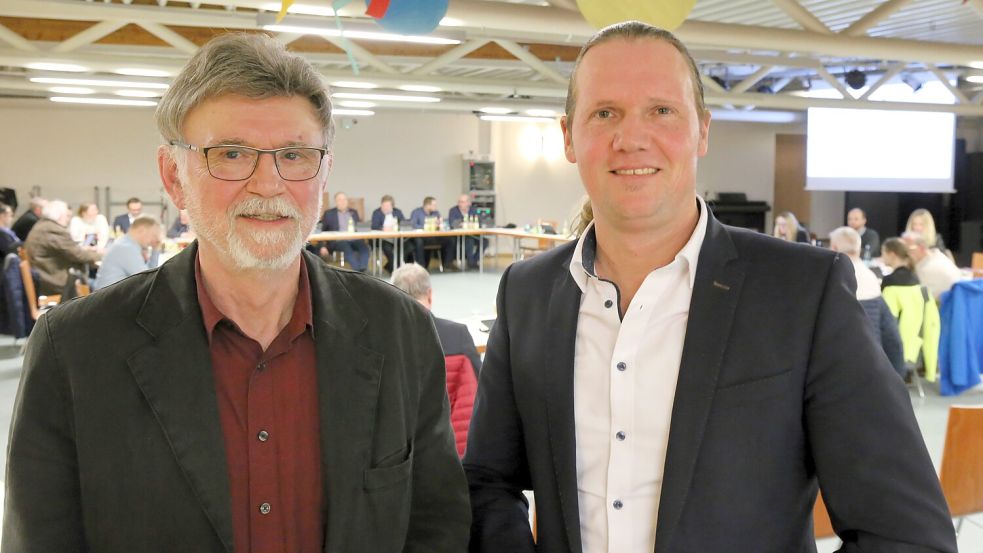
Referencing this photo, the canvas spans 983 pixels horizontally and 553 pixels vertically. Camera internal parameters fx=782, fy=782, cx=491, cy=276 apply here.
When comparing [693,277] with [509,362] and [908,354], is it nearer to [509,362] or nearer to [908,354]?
[509,362]

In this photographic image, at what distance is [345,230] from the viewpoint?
14.2m

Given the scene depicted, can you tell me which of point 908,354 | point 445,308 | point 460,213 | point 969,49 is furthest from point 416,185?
point 908,354

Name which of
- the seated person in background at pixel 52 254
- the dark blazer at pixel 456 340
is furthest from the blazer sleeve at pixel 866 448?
the seated person in background at pixel 52 254

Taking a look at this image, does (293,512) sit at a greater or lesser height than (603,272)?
lesser

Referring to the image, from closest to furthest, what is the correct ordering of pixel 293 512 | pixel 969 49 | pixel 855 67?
pixel 293 512
pixel 969 49
pixel 855 67

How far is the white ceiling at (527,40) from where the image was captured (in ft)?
22.2

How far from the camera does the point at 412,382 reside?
1522mm

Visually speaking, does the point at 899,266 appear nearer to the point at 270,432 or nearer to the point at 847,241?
the point at 847,241

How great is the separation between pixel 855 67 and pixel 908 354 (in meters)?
9.91

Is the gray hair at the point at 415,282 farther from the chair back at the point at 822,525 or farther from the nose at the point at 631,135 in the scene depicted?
the nose at the point at 631,135

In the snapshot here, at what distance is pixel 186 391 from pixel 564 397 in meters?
0.67

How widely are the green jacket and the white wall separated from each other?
21.1 ft

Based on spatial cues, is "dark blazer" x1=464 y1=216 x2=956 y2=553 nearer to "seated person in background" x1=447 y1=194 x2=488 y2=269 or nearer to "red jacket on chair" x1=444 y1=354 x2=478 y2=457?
"red jacket on chair" x1=444 y1=354 x2=478 y2=457

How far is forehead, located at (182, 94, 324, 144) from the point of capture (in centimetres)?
140
